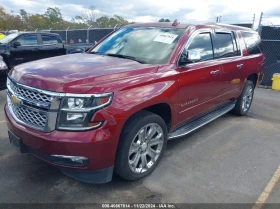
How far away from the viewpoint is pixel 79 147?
7.97 feet

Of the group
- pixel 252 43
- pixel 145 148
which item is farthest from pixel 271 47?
pixel 145 148

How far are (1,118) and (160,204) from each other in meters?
3.92

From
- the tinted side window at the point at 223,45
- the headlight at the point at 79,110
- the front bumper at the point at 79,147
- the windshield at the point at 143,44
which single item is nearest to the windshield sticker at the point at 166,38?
the windshield at the point at 143,44

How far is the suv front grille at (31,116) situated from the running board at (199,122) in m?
1.74

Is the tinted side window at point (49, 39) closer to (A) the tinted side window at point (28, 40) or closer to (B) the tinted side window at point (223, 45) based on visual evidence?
(A) the tinted side window at point (28, 40)

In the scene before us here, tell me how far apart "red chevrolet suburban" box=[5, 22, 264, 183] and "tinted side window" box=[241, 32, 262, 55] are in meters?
1.29

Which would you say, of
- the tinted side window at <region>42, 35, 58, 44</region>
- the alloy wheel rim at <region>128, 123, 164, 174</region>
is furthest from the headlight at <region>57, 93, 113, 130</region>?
the tinted side window at <region>42, 35, 58, 44</region>

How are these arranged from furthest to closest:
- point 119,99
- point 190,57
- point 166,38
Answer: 1. point 166,38
2. point 190,57
3. point 119,99

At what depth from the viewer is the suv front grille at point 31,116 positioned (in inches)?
99.4

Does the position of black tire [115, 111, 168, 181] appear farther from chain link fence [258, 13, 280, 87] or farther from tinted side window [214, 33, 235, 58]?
chain link fence [258, 13, 280, 87]

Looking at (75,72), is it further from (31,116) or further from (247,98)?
(247,98)

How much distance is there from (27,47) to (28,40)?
0.38 meters

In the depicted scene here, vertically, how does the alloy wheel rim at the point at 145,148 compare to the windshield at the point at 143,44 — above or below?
below

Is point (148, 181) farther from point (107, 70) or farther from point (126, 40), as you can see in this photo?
point (126, 40)
